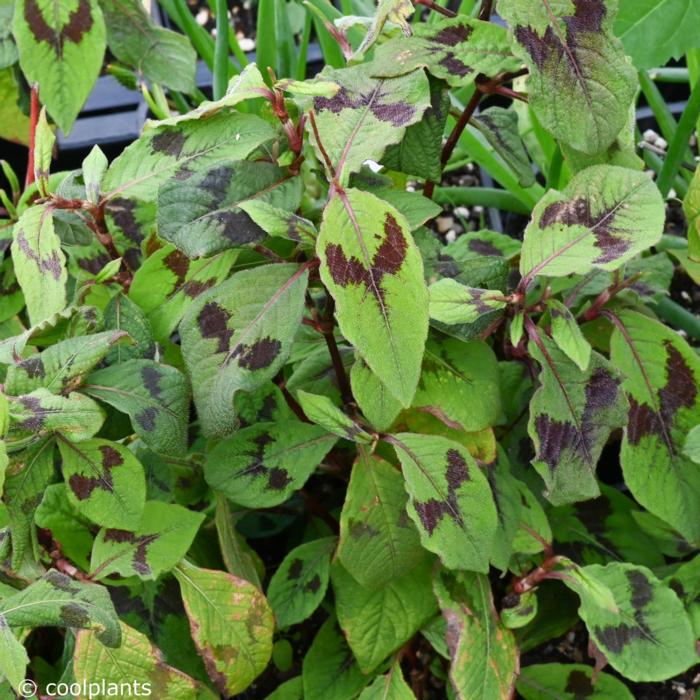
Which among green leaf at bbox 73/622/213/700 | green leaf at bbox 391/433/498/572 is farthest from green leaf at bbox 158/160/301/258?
green leaf at bbox 73/622/213/700

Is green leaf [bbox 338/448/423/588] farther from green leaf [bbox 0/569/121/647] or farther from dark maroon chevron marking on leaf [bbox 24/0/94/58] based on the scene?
dark maroon chevron marking on leaf [bbox 24/0/94/58]

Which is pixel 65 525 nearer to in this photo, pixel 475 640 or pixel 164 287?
pixel 164 287

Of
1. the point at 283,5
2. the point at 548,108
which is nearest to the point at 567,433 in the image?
the point at 548,108

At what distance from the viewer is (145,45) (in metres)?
1.12

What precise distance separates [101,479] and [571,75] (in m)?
0.49

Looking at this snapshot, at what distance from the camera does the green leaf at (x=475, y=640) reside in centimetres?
82

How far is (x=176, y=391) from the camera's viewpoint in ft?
2.54

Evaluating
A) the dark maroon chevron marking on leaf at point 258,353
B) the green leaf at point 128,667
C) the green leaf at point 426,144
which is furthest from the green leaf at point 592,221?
the green leaf at point 128,667

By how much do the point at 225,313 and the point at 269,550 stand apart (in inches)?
21.7

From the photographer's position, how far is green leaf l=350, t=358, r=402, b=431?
74 cm

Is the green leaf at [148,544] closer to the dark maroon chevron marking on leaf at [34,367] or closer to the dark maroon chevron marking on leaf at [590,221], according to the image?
the dark maroon chevron marking on leaf at [34,367]

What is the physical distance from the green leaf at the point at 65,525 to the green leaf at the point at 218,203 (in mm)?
316

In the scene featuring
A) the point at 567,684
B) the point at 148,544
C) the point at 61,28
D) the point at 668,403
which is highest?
the point at 61,28

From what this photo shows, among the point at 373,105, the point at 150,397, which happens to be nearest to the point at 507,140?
the point at 373,105
